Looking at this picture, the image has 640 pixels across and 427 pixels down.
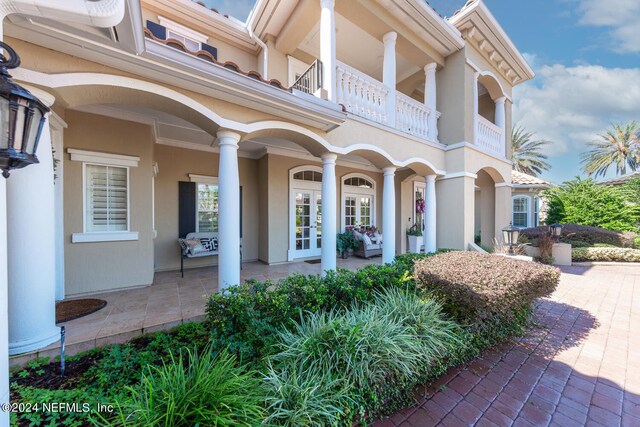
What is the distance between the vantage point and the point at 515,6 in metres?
7.40

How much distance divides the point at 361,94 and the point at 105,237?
5.56 metres

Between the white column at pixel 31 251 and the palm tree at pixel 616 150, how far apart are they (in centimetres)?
3361

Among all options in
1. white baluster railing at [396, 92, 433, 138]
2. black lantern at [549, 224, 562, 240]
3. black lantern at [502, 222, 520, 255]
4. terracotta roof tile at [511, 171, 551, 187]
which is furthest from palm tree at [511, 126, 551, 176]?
white baluster railing at [396, 92, 433, 138]

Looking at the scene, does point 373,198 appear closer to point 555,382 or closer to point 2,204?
point 555,382

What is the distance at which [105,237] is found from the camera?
169 inches

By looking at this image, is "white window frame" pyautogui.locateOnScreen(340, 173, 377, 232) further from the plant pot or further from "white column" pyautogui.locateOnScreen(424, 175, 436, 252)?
"white column" pyautogui.locateOnScreen(424, 175, 436, 252)

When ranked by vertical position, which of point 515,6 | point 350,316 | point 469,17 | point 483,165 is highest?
point 515,6

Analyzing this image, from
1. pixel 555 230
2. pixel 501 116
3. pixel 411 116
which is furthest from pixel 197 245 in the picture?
pixel 555 230

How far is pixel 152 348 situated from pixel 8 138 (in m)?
2.36

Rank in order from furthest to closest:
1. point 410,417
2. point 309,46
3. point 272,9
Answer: point 309,46 < point 272,9 < point 410,417

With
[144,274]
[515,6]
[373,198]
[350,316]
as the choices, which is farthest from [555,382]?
[515,6]

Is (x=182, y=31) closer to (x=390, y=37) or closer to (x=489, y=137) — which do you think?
(x=390, y=37)

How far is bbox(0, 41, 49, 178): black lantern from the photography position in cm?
133

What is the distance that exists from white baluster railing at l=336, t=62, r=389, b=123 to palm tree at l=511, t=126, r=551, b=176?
2388cm
